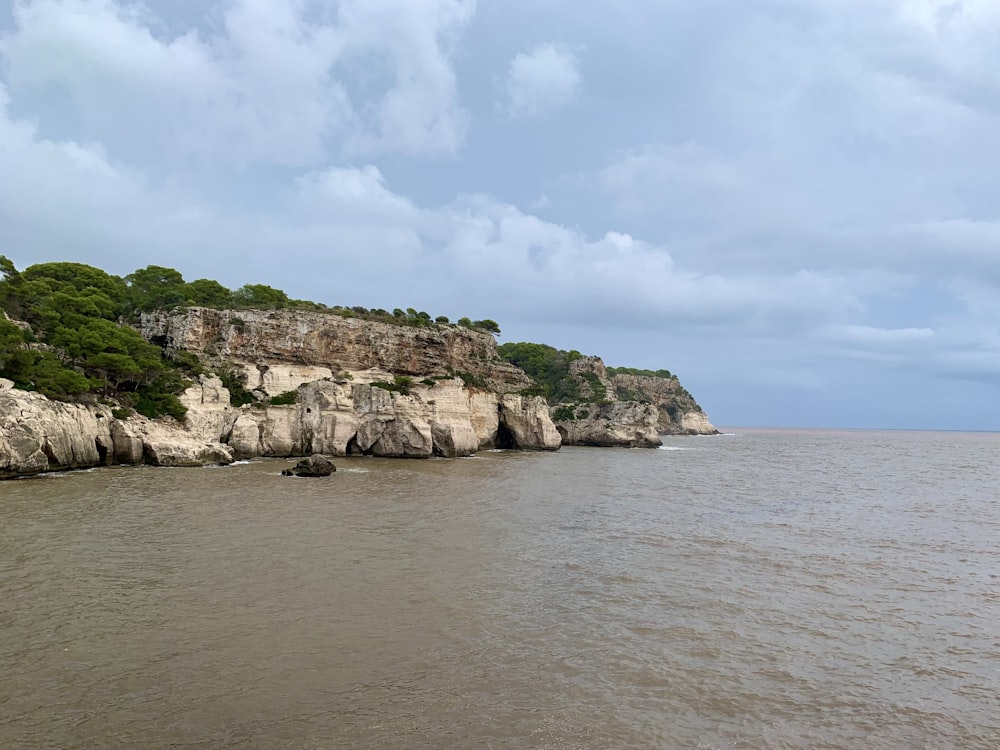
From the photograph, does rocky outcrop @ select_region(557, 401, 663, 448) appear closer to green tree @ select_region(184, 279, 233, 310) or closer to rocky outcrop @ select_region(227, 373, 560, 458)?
rocky outcrop @ select_region(227, 373, 560, 458)

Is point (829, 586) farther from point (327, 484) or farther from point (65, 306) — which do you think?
point (65, 306)

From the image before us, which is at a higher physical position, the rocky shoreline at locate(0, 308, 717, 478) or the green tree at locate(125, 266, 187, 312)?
the green tree at locate(125, 266, 187, 312)

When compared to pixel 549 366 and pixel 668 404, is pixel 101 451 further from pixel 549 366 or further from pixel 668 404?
pixel 668 404

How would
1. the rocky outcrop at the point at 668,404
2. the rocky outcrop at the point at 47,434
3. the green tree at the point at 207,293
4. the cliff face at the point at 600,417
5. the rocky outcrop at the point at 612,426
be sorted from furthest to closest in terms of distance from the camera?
the rocky outcrop at the point at 668,404 → the cliff face at the point at 600,417 → the rocky outcrop at the point at 612,426 → the green tree at the point at 207,293 → the rocky outcrop at the point at 47,434

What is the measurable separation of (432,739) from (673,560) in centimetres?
993

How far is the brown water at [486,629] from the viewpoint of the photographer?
267 inches

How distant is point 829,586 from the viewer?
12.9 meters

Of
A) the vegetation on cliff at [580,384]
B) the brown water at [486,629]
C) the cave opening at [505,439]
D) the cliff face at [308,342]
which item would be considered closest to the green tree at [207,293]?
the cliff face at [308,342]

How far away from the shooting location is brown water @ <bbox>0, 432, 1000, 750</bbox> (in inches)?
267

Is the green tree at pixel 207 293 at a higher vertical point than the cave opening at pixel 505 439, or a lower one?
higher

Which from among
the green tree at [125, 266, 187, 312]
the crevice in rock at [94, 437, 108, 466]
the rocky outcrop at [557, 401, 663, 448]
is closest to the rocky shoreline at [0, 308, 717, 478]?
the crevice in rock at [94, 437, 108, 466]

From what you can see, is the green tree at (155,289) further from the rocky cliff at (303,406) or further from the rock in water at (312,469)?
the rock in water at (312,469)

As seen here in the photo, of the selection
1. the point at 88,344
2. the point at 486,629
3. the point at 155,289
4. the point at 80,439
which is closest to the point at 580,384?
the point at 155,289

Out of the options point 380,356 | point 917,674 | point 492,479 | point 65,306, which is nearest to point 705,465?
point 492,479
